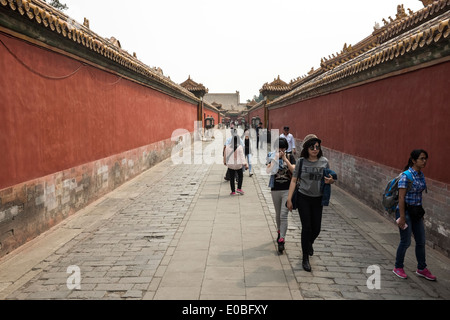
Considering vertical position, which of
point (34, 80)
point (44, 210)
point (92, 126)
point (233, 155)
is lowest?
point (44, 210)

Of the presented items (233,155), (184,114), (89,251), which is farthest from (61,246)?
(184,114)

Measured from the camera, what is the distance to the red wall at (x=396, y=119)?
203 inches

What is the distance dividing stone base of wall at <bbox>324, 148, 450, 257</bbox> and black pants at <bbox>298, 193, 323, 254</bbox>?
201cm

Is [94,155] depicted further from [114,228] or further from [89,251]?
[89,251]

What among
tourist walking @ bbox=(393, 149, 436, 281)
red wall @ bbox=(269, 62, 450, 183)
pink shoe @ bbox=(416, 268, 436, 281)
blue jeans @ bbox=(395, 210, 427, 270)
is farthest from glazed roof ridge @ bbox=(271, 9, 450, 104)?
pink shoe @ bbox=(416, 268, 436, 281)

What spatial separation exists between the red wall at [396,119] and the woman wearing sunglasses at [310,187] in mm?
2034

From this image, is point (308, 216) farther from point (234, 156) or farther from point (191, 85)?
point (191, 85)

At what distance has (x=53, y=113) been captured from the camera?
639 cm

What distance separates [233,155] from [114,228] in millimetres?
3632

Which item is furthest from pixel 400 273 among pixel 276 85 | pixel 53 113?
pixel 276 85

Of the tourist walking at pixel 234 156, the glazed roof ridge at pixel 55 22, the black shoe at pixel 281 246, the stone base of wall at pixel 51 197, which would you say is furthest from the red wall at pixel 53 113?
the black shoe at pixel 281 246

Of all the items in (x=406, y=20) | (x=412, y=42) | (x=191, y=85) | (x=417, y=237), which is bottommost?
(x=417, y=237)

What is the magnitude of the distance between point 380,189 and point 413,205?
10.4ft

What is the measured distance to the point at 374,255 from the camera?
4996 mm
